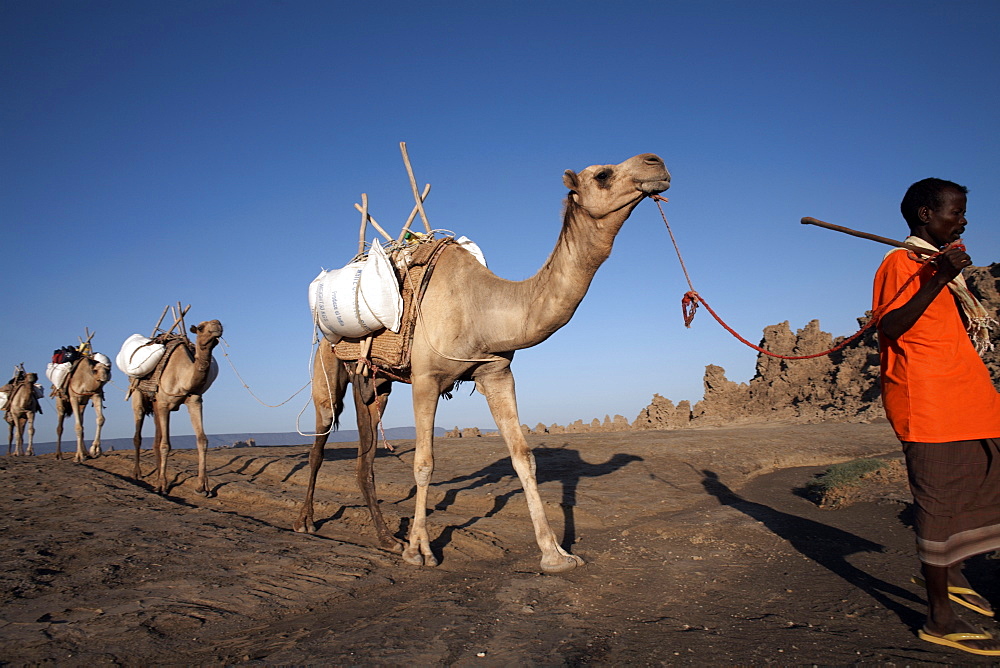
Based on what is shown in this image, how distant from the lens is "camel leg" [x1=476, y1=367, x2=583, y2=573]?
5121 mm

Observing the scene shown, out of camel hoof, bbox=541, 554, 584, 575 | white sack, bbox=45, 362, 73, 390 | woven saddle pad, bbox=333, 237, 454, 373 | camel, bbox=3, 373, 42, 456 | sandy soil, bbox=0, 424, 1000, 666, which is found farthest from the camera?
camel, bbox=3, 373, 42, 456

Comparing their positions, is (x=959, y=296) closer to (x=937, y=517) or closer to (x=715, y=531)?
(x=937, y=517)

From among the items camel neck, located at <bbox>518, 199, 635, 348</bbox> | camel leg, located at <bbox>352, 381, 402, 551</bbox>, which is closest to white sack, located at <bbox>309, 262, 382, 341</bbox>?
camel leg, located at <bbox>352, 381, 402, 551</bbox>

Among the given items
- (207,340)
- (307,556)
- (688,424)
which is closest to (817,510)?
(307,556)

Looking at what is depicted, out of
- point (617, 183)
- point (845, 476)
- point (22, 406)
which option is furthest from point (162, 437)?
point (22, 406)

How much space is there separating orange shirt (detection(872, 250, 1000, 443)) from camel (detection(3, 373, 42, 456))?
2597 cm

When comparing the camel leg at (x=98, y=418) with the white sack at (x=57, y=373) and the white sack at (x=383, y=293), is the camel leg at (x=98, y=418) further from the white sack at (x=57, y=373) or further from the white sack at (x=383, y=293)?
the white sack at (x=383, y=293)

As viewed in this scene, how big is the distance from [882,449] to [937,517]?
419 inches

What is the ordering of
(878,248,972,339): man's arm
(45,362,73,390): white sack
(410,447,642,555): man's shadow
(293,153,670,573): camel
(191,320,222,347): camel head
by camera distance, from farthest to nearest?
1. (45,362,73,390): white sack
2. (191,320,222,347): camel head
3. (410,447,642,555): man's shadow
4. (293,153,670,573): camel
5. (878,248,972,339): man's arm

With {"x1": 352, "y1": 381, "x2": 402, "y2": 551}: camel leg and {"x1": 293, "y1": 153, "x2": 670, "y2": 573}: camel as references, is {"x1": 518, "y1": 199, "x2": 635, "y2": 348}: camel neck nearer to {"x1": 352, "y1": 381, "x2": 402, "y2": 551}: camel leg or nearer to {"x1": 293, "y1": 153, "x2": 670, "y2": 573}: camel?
{"x1": 293, "y1": 153, "x2": 670, "y2": 573}: camel

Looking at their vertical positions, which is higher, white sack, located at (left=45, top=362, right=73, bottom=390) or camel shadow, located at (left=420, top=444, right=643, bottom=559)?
white sack, located at (left=45, top=362, right=73, bottom=390)

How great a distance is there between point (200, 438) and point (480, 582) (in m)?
7.96

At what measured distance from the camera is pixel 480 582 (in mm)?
4902

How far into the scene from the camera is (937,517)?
334 cm
